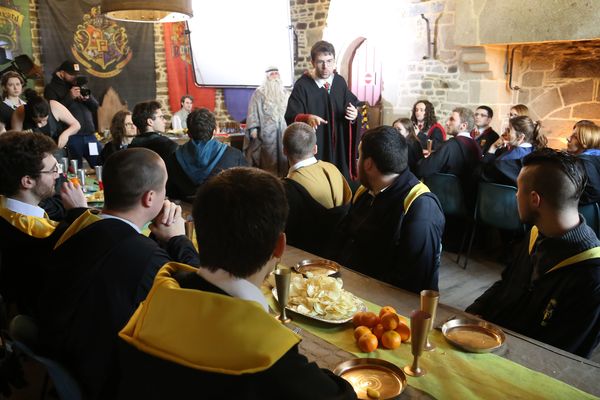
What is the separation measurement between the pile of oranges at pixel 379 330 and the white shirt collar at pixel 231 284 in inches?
21.9

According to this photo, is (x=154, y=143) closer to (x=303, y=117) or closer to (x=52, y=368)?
(x=303, y=117)

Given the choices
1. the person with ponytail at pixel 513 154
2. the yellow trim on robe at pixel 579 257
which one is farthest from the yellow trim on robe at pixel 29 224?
the person with ponytail at pixel 513 154

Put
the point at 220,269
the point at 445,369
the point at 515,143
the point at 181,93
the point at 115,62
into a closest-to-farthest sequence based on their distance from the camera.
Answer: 1. the point at 220,269
2. the point at 445,369
3. the point at 515,143
4. the point at 115,62
5. the point at 181,93

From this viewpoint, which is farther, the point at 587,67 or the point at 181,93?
the point at 181,93

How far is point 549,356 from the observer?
1.62 metres

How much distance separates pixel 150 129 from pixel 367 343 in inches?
128

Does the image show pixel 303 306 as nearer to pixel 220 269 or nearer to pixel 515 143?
pixel 220 269

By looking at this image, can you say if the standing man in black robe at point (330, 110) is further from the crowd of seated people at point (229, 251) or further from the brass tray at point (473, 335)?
the brass tray at point (473, 335)

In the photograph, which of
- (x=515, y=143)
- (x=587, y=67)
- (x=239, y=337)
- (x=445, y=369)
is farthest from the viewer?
(x=587, y=67)

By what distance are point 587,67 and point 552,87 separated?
47 centimetres

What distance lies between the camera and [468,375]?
1.50 meters

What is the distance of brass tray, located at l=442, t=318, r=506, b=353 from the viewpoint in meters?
1.64

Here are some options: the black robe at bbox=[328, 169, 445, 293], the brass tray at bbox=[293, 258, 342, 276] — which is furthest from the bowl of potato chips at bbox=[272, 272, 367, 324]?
the black robe at bbox=[328, 169, 445, 293]

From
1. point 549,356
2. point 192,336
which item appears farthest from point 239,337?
point 549,356
